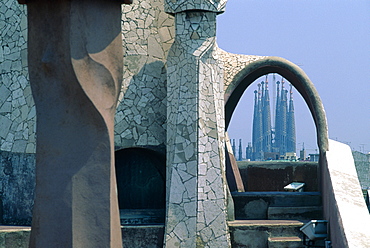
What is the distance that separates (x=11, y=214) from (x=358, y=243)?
5.47m

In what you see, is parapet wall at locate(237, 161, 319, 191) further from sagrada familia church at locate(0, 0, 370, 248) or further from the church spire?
the church spire

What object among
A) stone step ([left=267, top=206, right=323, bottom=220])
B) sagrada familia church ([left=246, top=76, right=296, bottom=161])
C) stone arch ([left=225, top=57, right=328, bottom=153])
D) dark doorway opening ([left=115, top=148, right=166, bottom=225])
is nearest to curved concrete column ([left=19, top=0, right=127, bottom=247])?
dark doorway opening ([left=115, top=148, right=166, bottom=225])

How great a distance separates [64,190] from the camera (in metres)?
4.92

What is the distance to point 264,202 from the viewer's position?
36.0 feet

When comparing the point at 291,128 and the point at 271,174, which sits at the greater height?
the point at 291,128

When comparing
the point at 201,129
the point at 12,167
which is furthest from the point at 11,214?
the point at 201,129

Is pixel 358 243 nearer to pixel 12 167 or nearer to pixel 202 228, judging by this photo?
pixel 202 228

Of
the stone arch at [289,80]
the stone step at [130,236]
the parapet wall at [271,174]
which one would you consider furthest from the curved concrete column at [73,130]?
the parapet wall at [271,174]

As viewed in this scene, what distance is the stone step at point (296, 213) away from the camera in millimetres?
10641

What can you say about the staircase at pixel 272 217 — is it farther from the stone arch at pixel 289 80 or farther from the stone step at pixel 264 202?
the stone arch at pixel 289 80

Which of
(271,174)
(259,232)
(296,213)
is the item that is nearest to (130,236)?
(259,232)

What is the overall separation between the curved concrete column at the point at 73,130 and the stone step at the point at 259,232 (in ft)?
16.1

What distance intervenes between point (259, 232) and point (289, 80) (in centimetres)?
346

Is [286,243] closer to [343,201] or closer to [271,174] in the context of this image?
[343,201]
